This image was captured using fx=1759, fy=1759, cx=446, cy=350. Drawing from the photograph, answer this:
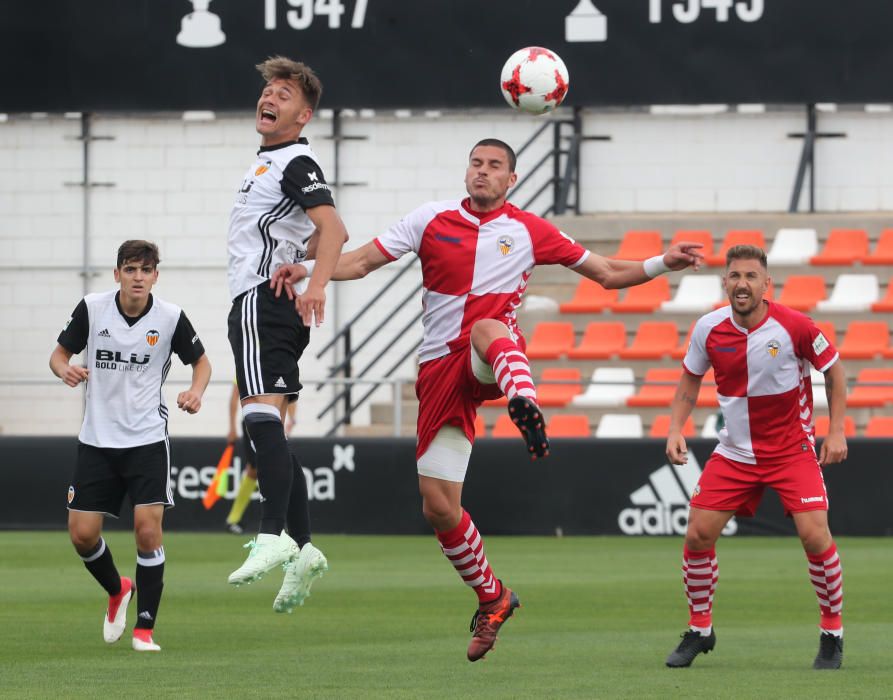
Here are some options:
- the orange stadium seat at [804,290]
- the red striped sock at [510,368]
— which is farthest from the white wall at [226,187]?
the red striped sock at [510,368]

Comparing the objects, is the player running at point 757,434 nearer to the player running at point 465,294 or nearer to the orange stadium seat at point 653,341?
the player running at point 465,294

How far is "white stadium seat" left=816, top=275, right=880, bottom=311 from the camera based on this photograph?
2022cm

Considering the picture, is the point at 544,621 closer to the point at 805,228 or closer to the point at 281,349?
the point at 281,349

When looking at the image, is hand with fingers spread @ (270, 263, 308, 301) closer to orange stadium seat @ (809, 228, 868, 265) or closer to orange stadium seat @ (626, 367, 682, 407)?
orange stadium seat @ (626, 367, 682, 407)

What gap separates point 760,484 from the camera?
27.6ft

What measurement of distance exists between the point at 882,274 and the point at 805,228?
1219 mm

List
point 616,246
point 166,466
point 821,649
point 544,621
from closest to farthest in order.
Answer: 1. point 821,649
2. point 166,466
3. point 544,621
4. point 616,246

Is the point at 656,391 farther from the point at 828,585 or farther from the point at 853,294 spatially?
the point at 828,585

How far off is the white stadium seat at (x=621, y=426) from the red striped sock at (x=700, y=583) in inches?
433

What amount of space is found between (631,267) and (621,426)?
37.1 feet

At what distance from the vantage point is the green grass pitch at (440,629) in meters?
7.27

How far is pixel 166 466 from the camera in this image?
8.81 m

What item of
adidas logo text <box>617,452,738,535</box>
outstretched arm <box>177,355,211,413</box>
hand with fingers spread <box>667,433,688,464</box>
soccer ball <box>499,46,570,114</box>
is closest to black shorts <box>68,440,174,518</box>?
outstretched arm <box>177,355,211,413</box>

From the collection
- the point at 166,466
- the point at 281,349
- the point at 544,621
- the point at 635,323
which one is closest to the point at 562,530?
the point at 635,323
